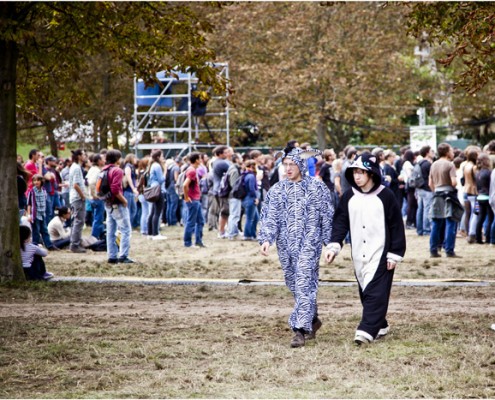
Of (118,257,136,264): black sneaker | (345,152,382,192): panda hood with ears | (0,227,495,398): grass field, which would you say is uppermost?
(345,152,382,192): panda hood with ears

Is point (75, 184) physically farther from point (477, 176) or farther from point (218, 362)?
point (218, 362)

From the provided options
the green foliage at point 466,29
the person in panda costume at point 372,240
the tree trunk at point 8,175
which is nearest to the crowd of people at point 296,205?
the person in panda costume at point 372,240

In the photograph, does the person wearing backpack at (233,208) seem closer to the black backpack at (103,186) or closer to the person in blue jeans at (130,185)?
the person in blue jeans at (130,185)

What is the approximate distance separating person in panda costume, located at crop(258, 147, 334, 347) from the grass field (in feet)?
1.55

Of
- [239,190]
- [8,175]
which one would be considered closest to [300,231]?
[8,175]

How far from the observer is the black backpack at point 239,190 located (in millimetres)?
23656

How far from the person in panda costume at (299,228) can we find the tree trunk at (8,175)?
5.58 meters

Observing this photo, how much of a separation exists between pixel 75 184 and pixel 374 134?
33513 millimetres

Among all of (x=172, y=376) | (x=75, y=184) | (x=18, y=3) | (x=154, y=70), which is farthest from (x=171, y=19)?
(x=172, y=376)

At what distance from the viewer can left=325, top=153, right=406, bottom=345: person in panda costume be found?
9.84m

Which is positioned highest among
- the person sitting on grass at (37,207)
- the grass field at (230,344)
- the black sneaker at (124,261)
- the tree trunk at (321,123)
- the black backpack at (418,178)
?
the tree trunk at (321,123)

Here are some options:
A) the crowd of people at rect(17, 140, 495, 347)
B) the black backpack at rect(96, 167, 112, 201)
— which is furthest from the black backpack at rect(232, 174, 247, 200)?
the black backpack at rect(96, 167, 112, 201)

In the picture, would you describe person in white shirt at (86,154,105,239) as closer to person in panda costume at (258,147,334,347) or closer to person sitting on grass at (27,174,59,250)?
person sitting on grass at (27,174,59,250)

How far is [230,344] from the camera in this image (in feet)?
32.5
